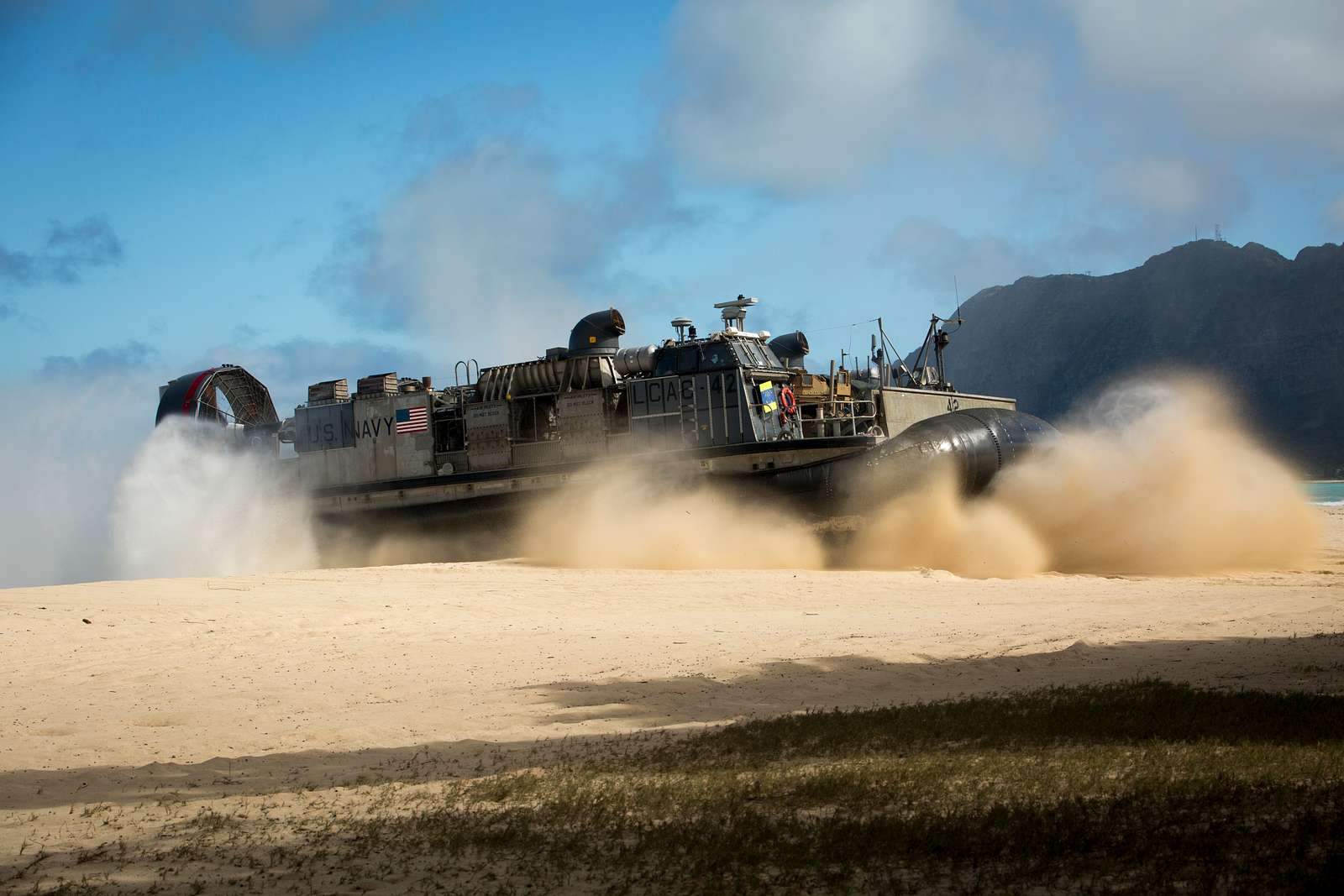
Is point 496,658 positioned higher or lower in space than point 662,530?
lower

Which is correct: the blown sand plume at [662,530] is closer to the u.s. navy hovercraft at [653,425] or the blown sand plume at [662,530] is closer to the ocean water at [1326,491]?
the u.s. navy hovercraft at [653,425]

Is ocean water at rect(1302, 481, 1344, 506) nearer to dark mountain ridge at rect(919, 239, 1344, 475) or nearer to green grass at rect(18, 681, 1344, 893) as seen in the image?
dark mountain ridge at rect(919, 239, 1344, 475)

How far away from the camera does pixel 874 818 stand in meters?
4.77

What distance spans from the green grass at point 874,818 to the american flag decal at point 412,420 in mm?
14520

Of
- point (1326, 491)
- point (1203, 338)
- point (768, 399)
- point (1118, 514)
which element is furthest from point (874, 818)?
point (1203, 338)

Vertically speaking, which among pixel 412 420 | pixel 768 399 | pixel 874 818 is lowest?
pixel 874 818

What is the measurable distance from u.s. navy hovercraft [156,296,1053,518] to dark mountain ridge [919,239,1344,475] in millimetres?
83307

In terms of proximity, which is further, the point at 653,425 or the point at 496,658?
the point at 653,425

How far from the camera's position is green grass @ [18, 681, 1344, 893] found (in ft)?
13.5

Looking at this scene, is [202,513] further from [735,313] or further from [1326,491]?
[1326,491]

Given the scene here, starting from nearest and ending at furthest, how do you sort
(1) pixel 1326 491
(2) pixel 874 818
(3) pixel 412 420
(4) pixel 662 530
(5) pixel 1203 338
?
(2) pixel 874 818, (4) pixel 662 530, (3) pixel 412 420, (1) pixel 1326 491, (5) pixel 1203 338

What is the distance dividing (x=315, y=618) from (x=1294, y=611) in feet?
31.1

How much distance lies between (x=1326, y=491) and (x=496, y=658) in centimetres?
7802

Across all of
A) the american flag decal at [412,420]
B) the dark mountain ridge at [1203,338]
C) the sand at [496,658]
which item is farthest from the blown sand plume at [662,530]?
the dark mountain ridge at [1203,338]
